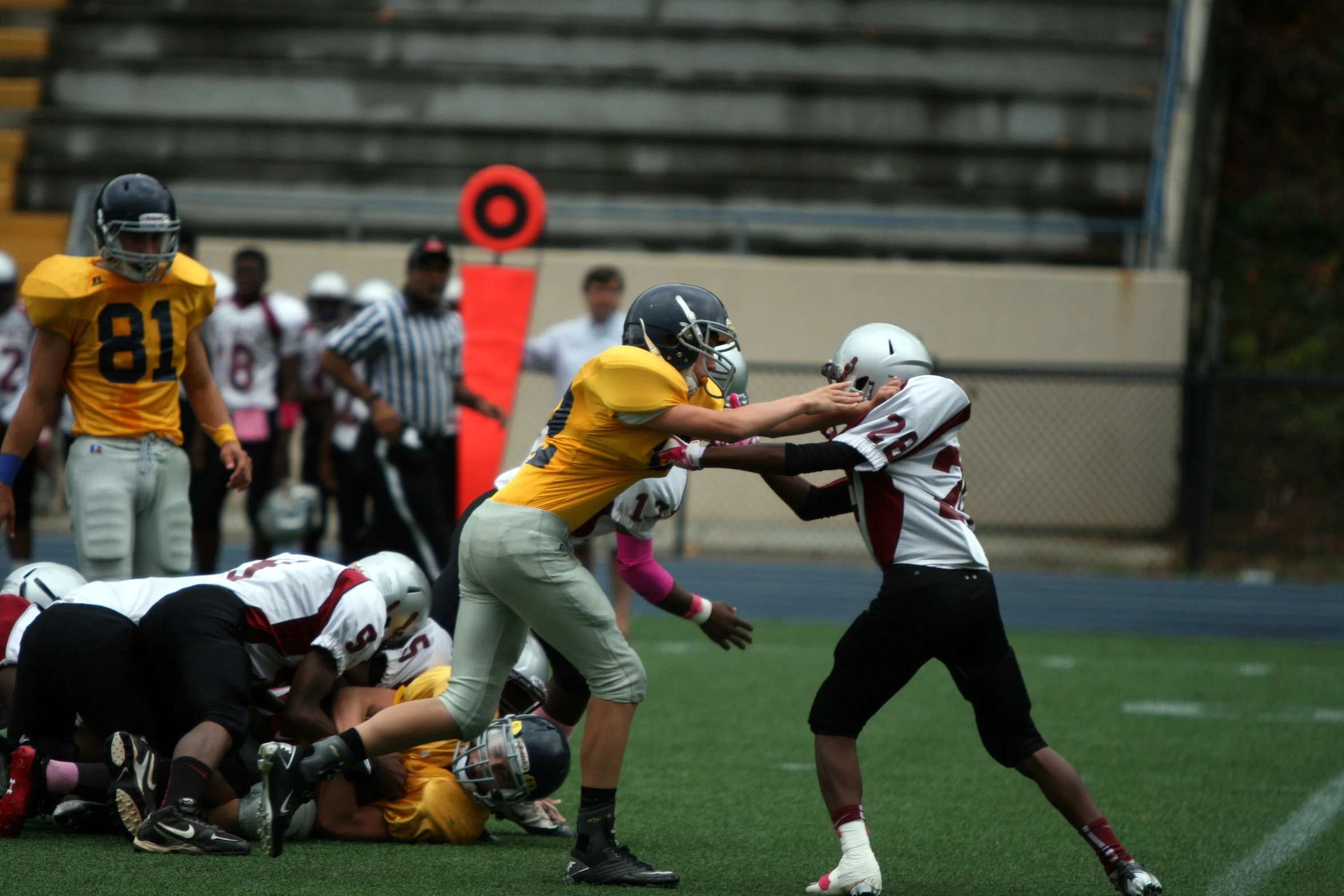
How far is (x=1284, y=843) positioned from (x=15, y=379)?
21.8 feet

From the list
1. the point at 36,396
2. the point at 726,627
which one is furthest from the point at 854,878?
the point at 36,396

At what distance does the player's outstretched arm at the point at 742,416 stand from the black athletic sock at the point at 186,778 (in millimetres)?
1472

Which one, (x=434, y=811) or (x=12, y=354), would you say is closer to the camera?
(x=434, y=811)

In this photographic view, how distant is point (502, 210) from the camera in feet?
29.0

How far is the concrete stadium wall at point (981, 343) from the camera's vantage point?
39.8 feet

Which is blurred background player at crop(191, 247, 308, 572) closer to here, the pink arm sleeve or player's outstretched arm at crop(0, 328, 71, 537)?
player's outstretched arm at crop(0, 328, 71, 537)

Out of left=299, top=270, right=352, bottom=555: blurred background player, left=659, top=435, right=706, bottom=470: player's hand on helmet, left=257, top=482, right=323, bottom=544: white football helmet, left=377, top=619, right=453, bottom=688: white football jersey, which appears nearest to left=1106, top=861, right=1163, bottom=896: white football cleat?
left=659, top=435, right=706, bottom=470: player's hand on helmet

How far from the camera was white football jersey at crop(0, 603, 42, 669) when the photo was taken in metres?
4.32

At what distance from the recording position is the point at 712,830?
452 cm

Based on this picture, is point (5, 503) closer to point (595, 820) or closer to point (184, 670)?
point (184, 670)

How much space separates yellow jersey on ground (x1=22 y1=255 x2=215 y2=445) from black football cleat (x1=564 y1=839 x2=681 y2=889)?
2.41 metres

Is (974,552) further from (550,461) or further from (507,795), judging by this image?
(507,795)

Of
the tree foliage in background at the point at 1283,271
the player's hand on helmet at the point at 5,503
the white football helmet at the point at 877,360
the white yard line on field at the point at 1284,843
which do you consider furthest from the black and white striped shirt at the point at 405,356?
the tree foliage in background at the point at 1283,271

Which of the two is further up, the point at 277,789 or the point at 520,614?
the point at 520,614
